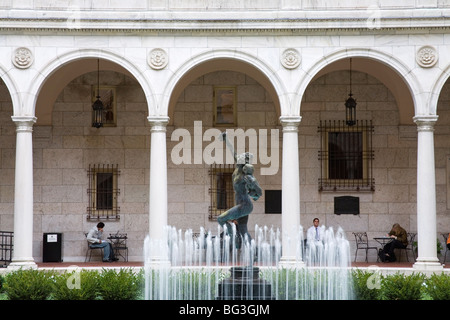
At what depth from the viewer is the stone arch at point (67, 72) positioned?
22719mm

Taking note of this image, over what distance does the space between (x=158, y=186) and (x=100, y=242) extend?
372 cm

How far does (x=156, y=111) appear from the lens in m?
22.8

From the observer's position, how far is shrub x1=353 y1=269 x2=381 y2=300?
57.8ft

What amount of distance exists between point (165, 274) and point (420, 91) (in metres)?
8.39

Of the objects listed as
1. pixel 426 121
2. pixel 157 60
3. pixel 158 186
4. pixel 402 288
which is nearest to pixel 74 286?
pixel 158 186

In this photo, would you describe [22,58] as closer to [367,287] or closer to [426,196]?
[367,287]

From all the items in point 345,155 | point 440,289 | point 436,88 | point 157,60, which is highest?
point 157,60

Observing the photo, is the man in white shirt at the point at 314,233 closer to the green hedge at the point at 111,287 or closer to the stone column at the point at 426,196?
the stone column at the point at 426,196

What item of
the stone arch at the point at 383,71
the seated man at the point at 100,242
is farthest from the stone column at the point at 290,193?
the seated man at the point at 100,242

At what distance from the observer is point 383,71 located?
25.1m

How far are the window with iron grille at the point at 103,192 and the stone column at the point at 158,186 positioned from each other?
3956 millimetres
